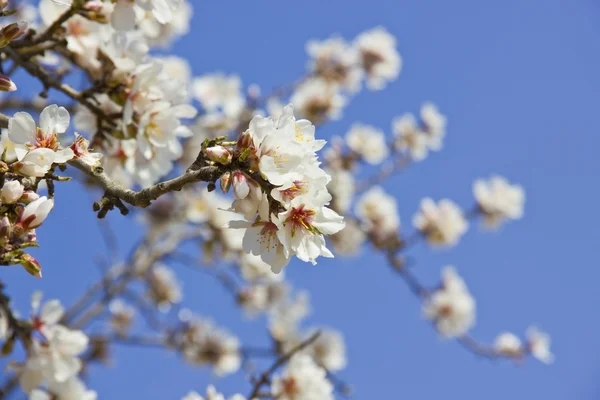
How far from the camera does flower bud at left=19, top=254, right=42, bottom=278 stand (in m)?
1.40

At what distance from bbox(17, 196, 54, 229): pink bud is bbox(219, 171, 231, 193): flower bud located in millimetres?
434

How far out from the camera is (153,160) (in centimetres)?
214

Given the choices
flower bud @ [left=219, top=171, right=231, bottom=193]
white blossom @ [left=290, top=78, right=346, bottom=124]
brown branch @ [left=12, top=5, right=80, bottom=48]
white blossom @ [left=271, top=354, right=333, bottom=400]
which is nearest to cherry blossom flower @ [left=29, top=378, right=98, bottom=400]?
white blossom @ [left=271, top=354, right=333, bottom=400]

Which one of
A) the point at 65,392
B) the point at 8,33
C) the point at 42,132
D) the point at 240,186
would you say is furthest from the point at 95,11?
the point at 65,392

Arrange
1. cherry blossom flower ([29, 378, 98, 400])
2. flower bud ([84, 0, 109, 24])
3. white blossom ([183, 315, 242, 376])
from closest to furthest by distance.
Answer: flower bud ([84, 0, 109, 24]) < cherry blossom flower ([29, 378, 98, 400]) < white blossom ([183, 315, 242, 376])

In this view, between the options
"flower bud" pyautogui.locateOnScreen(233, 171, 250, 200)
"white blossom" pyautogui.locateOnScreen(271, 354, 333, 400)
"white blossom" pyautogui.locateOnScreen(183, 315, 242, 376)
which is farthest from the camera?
A: "white blossom" pyautogui.locateOnScreen(183, 315, 242, 376)

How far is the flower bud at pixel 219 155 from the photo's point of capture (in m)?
1.30

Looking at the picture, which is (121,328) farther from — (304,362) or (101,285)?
(304,362)

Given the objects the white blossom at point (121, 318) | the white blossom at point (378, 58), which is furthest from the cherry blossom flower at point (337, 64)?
the white blossom at point (121, 318)

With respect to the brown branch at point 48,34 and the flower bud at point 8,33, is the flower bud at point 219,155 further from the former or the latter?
the brown branch at point 48,34

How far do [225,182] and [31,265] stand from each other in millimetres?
543

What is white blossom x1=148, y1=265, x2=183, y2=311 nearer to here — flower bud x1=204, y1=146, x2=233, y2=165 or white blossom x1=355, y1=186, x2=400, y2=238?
white blossom x1=355, y1=186, x2=400, y2=238

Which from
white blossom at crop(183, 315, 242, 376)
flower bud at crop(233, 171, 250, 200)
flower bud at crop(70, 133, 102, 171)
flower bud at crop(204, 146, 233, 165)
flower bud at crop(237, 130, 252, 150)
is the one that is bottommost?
flower bud at crop(233, 171, 250, 200)

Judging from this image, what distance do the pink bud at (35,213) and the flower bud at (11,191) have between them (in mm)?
38
